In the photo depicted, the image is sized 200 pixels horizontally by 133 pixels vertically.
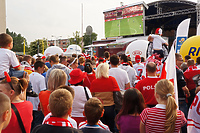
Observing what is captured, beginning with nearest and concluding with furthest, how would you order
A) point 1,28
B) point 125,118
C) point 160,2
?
1. point 125,118
2. point 1,28
3. point 160,2

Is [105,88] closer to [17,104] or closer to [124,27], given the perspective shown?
[17,104]

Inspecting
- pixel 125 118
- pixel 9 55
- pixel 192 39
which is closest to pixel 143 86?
pixel 125 118

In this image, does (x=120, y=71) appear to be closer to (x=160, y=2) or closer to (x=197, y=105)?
(x=197, y=105)

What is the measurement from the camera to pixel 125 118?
9.26ft

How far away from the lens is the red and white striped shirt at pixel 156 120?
2518mm

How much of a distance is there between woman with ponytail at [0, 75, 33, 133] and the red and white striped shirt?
59.3 inches

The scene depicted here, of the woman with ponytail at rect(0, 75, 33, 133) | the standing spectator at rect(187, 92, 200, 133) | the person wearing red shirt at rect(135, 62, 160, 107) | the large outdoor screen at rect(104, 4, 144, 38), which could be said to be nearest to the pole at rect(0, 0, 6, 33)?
the woman with ponytail at rect(0, 75, 33, 133)

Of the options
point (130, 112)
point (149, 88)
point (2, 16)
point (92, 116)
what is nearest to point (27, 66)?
point (2, 16)

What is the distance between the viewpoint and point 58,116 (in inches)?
78.7

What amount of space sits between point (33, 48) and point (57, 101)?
6169 centimetres

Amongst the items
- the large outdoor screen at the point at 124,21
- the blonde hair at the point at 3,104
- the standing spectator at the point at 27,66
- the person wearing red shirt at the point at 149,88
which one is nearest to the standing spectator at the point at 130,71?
the person wearing red shirt at the point at 149,88

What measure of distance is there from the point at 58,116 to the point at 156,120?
1.27 meters

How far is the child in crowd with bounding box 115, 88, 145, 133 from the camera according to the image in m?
2.79

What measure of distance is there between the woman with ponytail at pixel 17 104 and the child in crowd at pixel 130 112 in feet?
4.12
